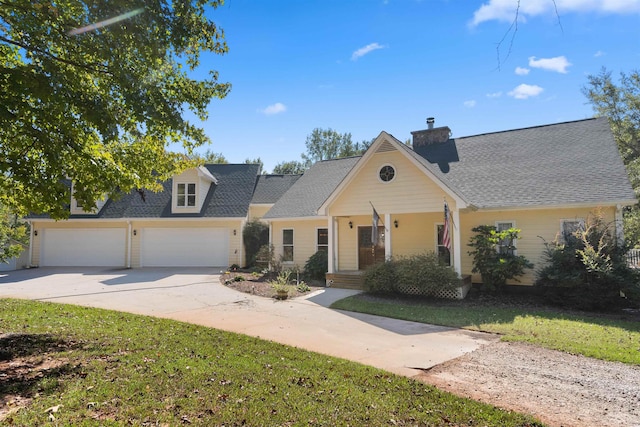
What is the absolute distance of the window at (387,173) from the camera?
46.4 ft

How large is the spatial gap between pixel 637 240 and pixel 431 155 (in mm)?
8994

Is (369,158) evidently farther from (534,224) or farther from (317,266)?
(534,224)

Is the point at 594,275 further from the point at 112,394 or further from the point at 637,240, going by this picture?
the point at 112,394

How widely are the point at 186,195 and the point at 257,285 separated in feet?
30.5

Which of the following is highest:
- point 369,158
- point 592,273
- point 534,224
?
point 369,158

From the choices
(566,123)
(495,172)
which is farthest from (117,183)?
(566,123)

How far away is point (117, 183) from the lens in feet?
22.0

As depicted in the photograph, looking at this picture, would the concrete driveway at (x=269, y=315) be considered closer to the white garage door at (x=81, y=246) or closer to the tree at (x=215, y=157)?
the white garage door at (x=81, y=246)

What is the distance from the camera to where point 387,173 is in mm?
14266

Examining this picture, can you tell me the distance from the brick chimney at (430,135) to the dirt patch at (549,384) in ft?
45.9

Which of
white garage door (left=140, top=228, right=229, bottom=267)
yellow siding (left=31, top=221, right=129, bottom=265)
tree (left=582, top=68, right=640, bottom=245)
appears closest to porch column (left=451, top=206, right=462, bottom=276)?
white garage door (left=140, top=228, right=229, bottom=267)

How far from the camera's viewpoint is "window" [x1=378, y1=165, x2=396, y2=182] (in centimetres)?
1414

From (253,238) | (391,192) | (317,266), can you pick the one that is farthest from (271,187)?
(391,192)

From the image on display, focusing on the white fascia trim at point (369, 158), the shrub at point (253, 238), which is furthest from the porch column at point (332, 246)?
the shrub at point (253, 238)
